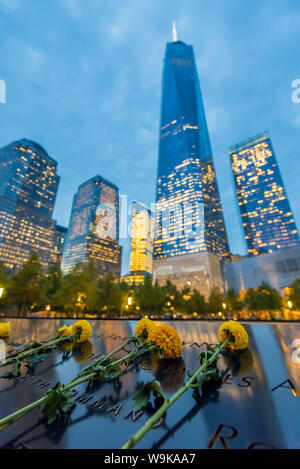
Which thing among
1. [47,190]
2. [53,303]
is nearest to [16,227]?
[47,190]

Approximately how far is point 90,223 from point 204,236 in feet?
302

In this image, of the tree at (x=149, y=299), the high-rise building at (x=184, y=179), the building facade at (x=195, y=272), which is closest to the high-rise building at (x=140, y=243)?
the high-rise building at (x=184, y=179)

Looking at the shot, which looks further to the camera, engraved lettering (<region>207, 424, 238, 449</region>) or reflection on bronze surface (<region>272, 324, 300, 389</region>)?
reflection on bronze surface (<region>272, 324, 300, 389</region>)

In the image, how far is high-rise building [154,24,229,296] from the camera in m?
105

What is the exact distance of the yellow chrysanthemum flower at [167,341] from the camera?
2162mm

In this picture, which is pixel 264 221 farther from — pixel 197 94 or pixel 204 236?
pixel 197 94

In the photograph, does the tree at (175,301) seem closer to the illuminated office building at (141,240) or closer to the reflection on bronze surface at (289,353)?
the reflection on bronze surface at (289,353)

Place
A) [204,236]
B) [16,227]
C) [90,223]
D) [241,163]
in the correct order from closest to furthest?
[204,236] → [16,227] → [241,163] → [90,223]

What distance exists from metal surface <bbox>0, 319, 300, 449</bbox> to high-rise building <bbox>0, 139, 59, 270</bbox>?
124698 millimetres

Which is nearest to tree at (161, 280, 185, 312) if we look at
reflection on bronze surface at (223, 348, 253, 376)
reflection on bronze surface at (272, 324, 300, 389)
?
reflection on bronze surface at (272, 324, 300, 389)

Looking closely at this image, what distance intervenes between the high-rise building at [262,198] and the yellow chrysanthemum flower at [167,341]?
136 m

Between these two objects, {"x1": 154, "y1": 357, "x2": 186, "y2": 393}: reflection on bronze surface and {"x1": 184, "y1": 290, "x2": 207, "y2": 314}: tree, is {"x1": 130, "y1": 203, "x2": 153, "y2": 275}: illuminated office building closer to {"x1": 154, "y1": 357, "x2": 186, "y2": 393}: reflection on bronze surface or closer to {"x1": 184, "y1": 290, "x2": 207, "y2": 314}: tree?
{"x1": 184, "y1": 290, "x2": 207, "y2": 314}: tree

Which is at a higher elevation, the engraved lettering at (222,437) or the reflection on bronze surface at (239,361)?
the reflection on bronze surface at (239,361)

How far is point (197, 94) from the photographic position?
142 m
